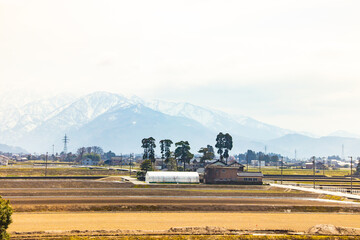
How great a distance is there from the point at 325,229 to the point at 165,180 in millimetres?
79058

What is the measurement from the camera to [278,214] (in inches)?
2854

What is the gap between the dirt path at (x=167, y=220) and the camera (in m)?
58.5

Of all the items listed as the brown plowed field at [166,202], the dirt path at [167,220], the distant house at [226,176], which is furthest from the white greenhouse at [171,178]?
the dirt path at [167,220]

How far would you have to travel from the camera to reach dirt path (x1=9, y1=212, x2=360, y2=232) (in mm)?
58531

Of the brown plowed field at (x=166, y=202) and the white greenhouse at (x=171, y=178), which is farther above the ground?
the white greenhouse at (x=171, y=178)

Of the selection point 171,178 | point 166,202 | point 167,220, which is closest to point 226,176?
point 171,178

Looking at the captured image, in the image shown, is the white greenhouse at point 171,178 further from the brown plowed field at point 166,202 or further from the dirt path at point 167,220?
the dirt path at point 167,220

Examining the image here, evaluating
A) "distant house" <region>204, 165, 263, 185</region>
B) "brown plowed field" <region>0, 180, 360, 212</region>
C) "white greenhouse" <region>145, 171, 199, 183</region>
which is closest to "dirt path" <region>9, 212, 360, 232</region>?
"brown plowed field" <region>0, 180, 360, 212</region>

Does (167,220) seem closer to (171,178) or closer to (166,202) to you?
(166,202)

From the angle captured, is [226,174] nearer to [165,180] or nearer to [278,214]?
[165,180]

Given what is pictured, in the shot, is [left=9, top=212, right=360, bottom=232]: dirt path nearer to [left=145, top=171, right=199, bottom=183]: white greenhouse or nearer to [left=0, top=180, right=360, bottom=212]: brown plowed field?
[left=0, top=180, right=360, bottom=212]: brown plowed field

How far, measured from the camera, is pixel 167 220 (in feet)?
211

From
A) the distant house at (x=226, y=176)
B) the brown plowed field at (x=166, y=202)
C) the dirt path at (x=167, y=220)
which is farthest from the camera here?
the distant house at (x=226, y=176)

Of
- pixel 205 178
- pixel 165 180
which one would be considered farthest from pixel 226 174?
pixel 165 180
